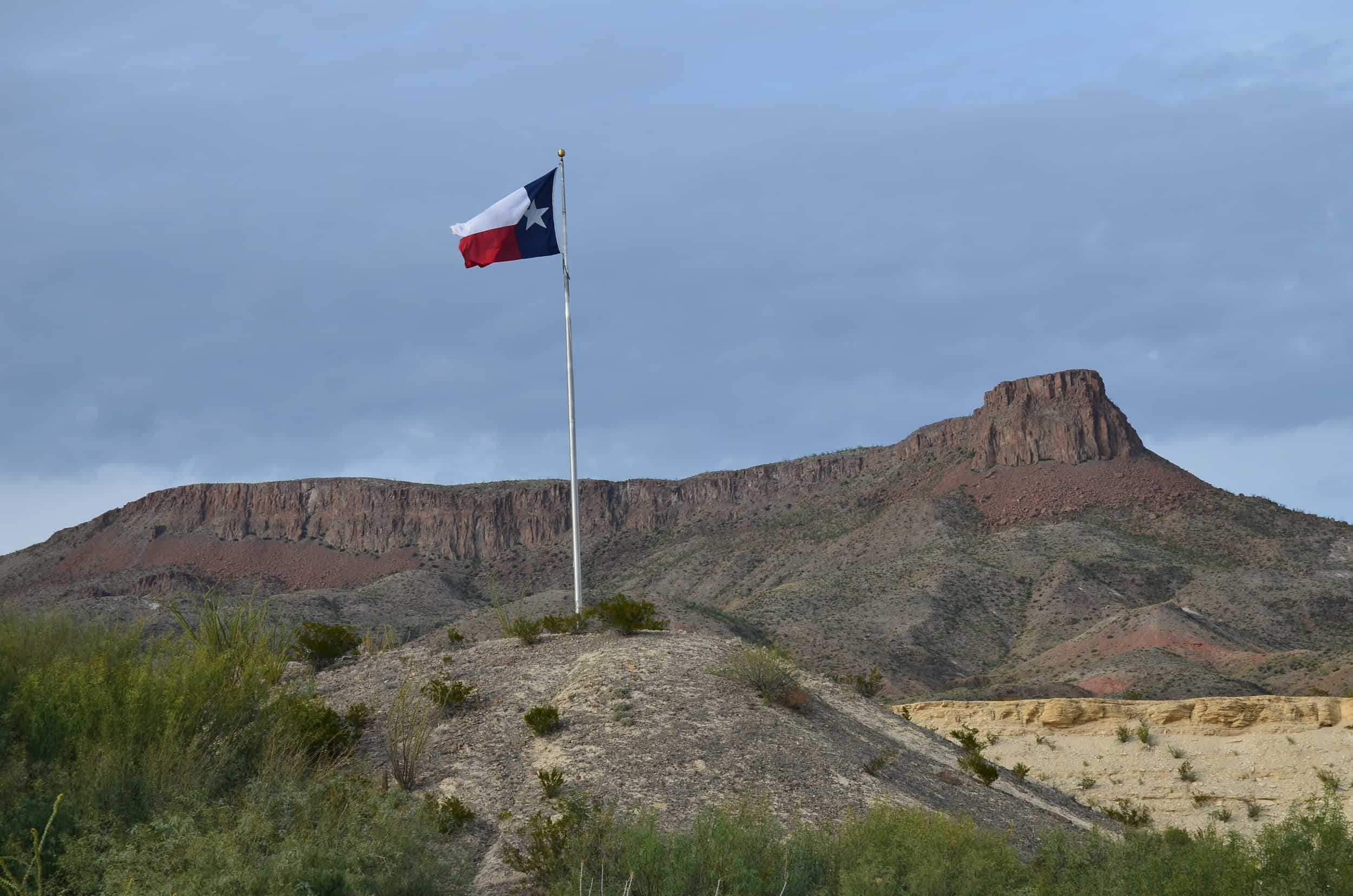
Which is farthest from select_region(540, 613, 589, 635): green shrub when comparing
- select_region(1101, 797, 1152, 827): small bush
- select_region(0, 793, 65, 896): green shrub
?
select_region(0, 793, 65, 896): green shrub

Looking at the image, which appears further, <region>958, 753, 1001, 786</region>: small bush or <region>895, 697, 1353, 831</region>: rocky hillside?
<region>895, 697, 1353, 831</region>: rocky hillside

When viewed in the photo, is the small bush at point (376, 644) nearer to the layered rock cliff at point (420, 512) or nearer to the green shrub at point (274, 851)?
the green shrub at point (274, 851)

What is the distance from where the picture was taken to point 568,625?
65.3 ft

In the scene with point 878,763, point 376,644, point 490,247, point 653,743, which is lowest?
point 878,763

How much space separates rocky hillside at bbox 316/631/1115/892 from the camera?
1327 cm

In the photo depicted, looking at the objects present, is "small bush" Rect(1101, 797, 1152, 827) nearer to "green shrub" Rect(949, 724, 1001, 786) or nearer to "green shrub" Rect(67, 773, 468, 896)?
"green shrub" Rect(949, 724, 1001, 786)

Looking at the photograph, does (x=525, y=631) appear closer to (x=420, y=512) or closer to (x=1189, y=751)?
(x=1189, y=751)

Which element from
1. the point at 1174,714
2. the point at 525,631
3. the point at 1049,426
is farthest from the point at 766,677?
the point at 1049,426

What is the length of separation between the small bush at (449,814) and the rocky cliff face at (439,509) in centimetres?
10998

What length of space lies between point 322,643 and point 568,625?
174 inches

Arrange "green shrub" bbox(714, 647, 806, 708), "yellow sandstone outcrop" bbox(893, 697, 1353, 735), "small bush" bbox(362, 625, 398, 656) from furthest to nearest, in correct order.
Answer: "yellow sandstone outcrop" bbox(893, 697, 1353, 735)
"small bush" bbox(362, 625, 398, 656)
"green shrub" bbox(714, 647, 806, 708)

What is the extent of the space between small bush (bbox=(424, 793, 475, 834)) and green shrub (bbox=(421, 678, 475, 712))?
3.04 m

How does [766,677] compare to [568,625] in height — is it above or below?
below

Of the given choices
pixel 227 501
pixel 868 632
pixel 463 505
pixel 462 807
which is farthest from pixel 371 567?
pixel 462 807
